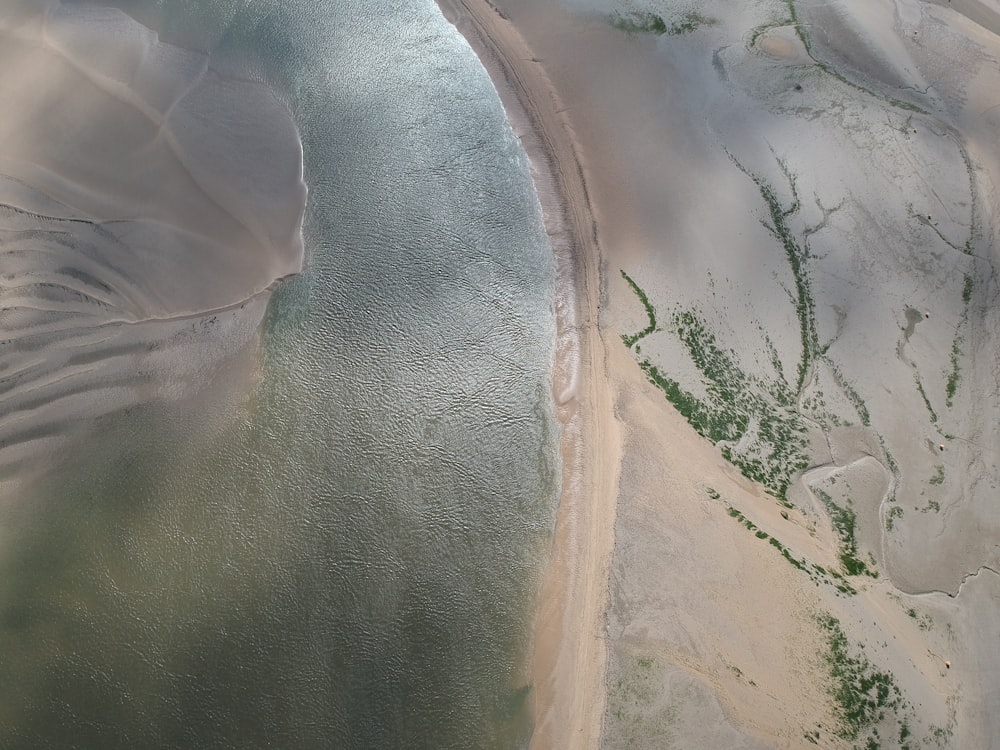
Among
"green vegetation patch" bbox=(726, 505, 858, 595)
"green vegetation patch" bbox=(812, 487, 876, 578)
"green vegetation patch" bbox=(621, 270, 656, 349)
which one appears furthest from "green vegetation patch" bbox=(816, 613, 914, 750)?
"green vegetation patch" bbox=(621, 270, 656, 349)

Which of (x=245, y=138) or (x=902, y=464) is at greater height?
(x=245, y=138)

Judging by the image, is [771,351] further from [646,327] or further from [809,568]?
[809,568]

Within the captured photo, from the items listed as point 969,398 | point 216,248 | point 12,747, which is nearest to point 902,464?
point 969,398

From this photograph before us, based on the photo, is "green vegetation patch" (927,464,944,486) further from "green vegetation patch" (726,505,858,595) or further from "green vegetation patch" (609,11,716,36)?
"green vegetation patch" (609,11,716,36)

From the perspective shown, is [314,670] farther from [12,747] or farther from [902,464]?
[902,464]

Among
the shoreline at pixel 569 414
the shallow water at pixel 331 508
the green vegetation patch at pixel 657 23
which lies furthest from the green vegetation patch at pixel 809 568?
the green vegetation patch at pixel 657 23

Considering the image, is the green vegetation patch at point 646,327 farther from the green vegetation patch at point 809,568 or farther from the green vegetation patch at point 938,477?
the green vegetation patch at point 938,477

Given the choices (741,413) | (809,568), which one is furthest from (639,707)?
(741,413)
